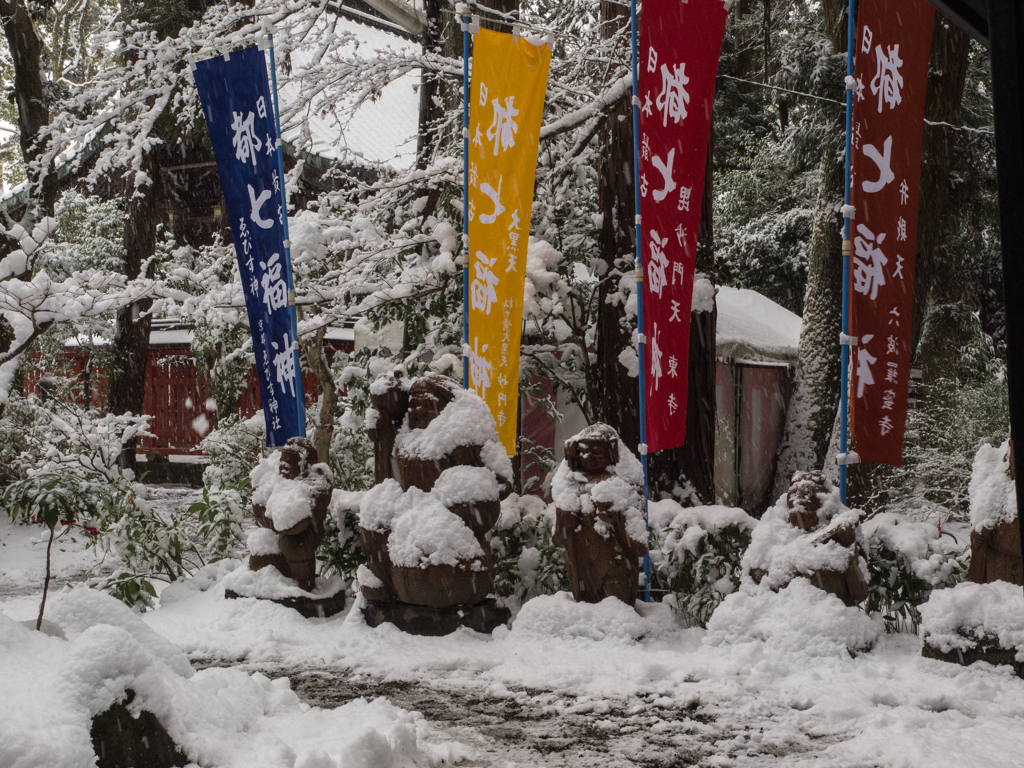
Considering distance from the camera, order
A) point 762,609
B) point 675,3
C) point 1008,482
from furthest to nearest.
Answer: point 675,3 < point 762,609 < point 1008,482

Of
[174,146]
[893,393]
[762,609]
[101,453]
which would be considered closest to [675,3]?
[893,393]

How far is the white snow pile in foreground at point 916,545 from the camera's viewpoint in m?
4.58

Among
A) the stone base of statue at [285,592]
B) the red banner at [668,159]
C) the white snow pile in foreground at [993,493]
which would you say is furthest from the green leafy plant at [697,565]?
the stone base of statue at [285,592]

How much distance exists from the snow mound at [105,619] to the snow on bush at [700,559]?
2852 millimetres

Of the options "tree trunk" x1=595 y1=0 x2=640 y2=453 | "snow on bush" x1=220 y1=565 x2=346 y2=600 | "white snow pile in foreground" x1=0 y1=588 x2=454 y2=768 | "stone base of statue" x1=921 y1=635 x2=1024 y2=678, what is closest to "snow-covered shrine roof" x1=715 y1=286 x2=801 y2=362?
"tree trunk" x1=595 y1=0 x2=640 y2=453

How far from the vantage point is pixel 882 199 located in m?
4.73

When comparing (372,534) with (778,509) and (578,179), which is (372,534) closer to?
(778,509)

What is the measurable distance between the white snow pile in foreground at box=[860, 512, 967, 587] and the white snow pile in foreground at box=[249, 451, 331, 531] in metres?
3.35

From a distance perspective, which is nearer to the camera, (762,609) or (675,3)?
(762,609)

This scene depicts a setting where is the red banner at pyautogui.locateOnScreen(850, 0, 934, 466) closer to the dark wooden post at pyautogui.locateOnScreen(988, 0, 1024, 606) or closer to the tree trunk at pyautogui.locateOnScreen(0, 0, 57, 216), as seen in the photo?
the dark wooden post at pyautogui.locateOnScreen(988, 0, 1024, 606)

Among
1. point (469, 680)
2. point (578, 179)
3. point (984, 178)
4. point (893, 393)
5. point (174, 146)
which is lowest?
point (469, 680)

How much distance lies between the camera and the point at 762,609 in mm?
4520

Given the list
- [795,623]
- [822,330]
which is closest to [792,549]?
[795,623]

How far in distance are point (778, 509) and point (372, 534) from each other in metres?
2.37
